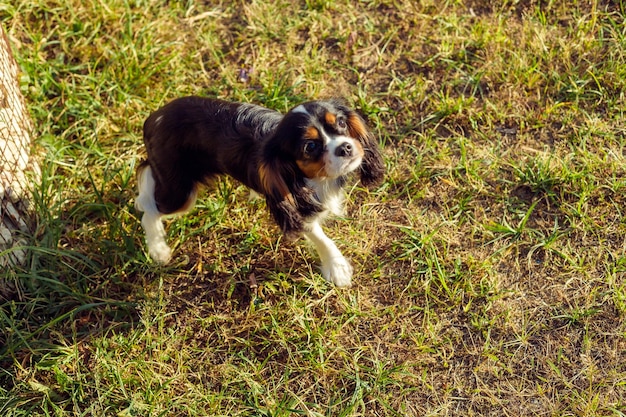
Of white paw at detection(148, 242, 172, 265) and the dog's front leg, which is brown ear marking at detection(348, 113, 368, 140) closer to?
the dog's front leg

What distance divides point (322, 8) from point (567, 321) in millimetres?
2628

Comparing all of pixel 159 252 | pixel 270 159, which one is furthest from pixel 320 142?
pixel 159 252

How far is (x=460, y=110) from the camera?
4.26 m

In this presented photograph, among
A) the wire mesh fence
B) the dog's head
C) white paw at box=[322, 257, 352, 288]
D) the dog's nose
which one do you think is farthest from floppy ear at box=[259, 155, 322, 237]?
the wire mesh fence

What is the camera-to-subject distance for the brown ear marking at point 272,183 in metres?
3.00

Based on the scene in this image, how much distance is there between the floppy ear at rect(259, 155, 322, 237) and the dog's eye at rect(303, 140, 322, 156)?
104 mm

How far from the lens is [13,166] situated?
3.83 meters

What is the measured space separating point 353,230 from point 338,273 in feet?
1.06

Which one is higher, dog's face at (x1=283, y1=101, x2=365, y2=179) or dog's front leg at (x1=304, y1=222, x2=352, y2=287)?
dog's face at (x1=283, y1=101, x2=365, y2=179)

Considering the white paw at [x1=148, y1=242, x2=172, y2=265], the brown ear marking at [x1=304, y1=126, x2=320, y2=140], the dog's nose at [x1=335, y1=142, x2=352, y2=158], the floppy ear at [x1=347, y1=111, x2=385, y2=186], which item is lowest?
the white paw at [x1=148, y1=242, x2=172, y2=265]

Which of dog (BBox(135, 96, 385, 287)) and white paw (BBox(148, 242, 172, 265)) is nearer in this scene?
dog (BBox(135, 96, 385, 287))

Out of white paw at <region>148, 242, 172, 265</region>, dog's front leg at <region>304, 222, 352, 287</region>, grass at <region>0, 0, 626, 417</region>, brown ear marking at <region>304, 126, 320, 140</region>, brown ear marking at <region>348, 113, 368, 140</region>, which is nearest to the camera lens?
brown ear marking at <region>304, 126, 320, 140</region>

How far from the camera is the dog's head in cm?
295

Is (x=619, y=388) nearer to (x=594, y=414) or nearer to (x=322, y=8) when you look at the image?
(x=594, y=414)
